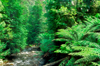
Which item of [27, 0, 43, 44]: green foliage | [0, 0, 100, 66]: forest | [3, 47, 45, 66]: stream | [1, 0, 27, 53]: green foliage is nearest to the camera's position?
[0, 0, 100, 66]: forest

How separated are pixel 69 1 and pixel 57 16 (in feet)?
4.85

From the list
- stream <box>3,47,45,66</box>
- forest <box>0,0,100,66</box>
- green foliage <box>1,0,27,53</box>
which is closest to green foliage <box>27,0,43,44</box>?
green foliage <box>1,0,27,53</box>

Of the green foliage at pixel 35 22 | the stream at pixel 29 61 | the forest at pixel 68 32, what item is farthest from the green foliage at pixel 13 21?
the green foliage at pixel 35 22

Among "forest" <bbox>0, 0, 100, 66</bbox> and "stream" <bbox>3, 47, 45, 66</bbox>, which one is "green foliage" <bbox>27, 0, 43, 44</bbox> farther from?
"stream" <bbox>3, 47, 45, 66</bbox>

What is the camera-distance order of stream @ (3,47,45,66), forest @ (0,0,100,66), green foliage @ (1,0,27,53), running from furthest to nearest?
green foliage @ (1,0,27,53) < stream @ (3,47,45,66) < forest @ (0,0,100,66)

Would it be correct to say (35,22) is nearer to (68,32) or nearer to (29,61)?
(29,61)

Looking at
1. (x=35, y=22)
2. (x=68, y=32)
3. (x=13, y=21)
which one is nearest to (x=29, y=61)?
(x=13, y=21)

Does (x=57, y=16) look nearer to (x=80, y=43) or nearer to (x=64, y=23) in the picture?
(x=64, y=23)

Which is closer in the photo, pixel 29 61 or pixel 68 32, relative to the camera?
pixel 68 32

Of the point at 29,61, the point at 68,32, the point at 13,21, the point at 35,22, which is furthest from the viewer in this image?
the point at 35,22

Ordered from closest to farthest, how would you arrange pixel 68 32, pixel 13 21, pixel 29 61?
1. pixel 68 32
2. pixel 29 61
3. pixel 13 21

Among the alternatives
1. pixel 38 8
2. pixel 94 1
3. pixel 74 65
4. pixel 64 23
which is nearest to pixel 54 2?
pixel 64 23

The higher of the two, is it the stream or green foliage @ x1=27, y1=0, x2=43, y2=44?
green foliage @ x1=27, y1=0, x2=43, y2=44

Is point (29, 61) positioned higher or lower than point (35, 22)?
lower
